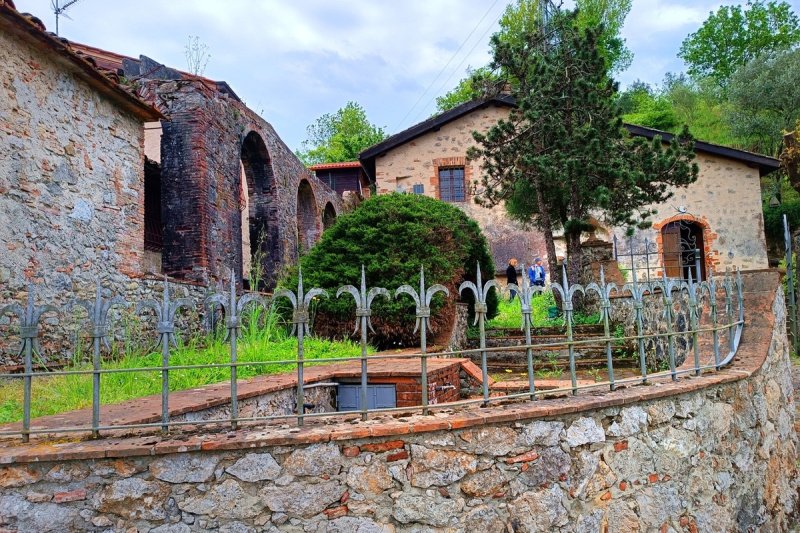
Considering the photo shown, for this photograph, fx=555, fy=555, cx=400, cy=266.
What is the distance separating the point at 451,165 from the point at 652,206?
5.81 metres

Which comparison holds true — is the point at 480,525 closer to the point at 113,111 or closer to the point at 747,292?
the point at 747,292

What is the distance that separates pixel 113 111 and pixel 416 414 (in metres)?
6.55

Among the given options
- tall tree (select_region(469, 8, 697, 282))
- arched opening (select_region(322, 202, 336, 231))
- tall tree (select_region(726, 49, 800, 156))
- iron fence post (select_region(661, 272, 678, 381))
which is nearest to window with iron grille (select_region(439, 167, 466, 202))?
arched opening (select_region(322, 202, 336, 231))

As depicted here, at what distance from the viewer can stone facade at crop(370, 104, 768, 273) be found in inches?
608

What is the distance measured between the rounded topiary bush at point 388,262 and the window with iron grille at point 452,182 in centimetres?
874

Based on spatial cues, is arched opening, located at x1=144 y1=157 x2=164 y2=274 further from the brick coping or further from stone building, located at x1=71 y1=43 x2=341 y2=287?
the brick coping

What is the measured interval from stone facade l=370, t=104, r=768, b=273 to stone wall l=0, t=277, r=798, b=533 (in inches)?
471

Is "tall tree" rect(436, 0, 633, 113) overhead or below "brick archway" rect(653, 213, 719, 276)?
overhead

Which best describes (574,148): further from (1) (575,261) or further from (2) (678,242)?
(2) (678,242)

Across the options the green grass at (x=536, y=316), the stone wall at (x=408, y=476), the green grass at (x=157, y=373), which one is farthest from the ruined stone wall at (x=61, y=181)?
the green grass at (x=536, y=316)

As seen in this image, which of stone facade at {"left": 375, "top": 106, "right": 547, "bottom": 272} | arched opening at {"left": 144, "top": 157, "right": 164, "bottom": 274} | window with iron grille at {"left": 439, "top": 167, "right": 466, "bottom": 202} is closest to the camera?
arched opening at {"left": 144, "top": 157, "right": 164, "bottom": 274}

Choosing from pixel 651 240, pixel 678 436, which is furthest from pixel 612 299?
pixel 651 240

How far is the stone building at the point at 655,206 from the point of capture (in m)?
15.4

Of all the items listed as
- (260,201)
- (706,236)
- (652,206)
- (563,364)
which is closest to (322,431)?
(563,364)
